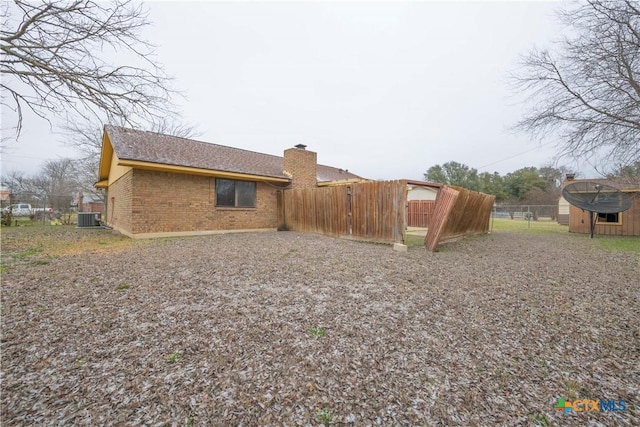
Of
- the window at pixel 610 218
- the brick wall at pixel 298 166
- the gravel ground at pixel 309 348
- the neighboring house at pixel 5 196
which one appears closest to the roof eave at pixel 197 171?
the brick wall at pixel 298 166

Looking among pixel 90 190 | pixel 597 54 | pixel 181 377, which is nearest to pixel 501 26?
pixel 597 54

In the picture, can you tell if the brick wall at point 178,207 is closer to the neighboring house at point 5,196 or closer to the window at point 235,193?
the window at point 235,193

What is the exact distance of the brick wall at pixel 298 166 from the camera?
1267 cm

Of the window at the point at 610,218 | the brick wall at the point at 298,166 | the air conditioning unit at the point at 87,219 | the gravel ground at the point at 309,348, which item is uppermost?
the brick wall at the point at 298,166

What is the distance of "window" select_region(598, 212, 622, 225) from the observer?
13617mm

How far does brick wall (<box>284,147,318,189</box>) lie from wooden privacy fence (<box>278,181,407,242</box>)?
1.18 m

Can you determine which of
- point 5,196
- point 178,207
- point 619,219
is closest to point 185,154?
point 178,207

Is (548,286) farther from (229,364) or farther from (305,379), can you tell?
(229,364)

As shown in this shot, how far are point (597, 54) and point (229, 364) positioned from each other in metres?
11.5

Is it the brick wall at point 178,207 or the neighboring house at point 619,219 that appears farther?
the neighboring house at point 619,219

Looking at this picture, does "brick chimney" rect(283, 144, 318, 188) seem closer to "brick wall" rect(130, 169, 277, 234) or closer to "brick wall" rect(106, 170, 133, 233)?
"brick wall" rect(130, 169, 277, 234)

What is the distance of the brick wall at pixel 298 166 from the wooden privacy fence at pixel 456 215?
6.83 metres

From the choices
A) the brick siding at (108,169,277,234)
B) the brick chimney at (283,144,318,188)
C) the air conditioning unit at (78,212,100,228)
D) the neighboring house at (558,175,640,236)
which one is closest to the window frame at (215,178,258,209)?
the brick siding at (108,169,277,234)

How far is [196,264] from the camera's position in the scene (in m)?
5.10
